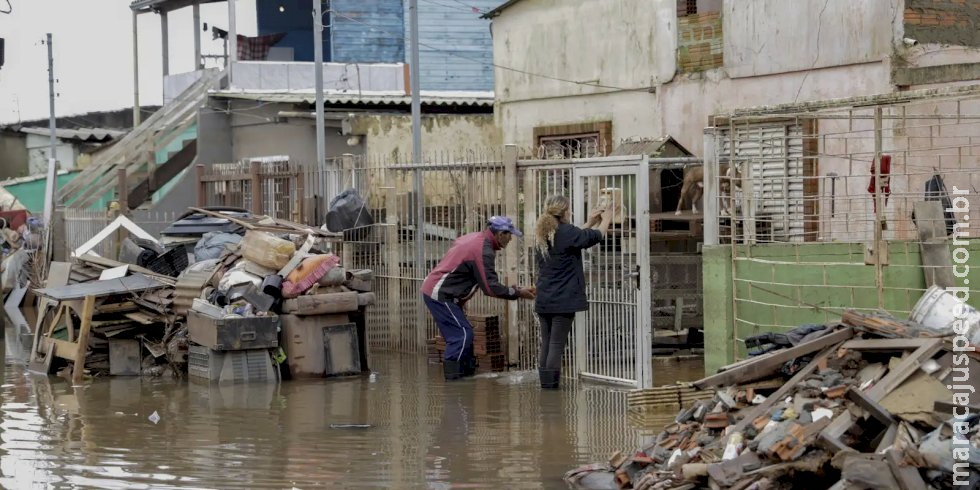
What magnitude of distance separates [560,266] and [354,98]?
16190 millimetres

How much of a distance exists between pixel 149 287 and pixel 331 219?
8.89 ft

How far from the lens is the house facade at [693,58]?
17.5 m

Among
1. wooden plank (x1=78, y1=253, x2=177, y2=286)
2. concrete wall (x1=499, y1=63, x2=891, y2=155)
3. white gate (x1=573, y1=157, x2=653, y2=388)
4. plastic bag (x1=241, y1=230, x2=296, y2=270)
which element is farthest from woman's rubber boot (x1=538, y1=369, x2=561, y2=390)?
concrete wall (x1=499, y1=63, x2=891, y2=155)

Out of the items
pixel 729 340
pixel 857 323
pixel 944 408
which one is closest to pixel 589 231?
pixel 729 340

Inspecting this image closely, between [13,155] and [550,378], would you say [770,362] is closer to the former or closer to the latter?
[550,378]

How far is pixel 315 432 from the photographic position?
37.2 feet

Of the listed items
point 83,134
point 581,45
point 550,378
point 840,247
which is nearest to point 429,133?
point 581,45

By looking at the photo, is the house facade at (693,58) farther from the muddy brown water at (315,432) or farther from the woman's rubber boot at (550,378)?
the woman's rubber boot at (550,378)

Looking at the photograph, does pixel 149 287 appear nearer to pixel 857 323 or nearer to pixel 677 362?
pixel 677 362

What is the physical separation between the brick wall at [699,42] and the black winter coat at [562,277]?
8.43m

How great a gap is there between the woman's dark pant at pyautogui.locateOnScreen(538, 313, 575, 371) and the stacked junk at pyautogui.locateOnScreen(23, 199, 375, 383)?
8.32 ft

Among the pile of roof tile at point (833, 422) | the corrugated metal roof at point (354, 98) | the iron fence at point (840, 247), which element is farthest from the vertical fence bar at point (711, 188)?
the corrugated metal roof at point (354, 98)

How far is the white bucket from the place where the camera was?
9.04 meters

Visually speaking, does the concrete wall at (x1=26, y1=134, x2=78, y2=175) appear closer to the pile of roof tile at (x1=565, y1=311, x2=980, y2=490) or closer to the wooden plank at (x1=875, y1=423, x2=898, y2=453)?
the pile of roof tile at (x1=565, y1=311, x2=980, y2=490)
